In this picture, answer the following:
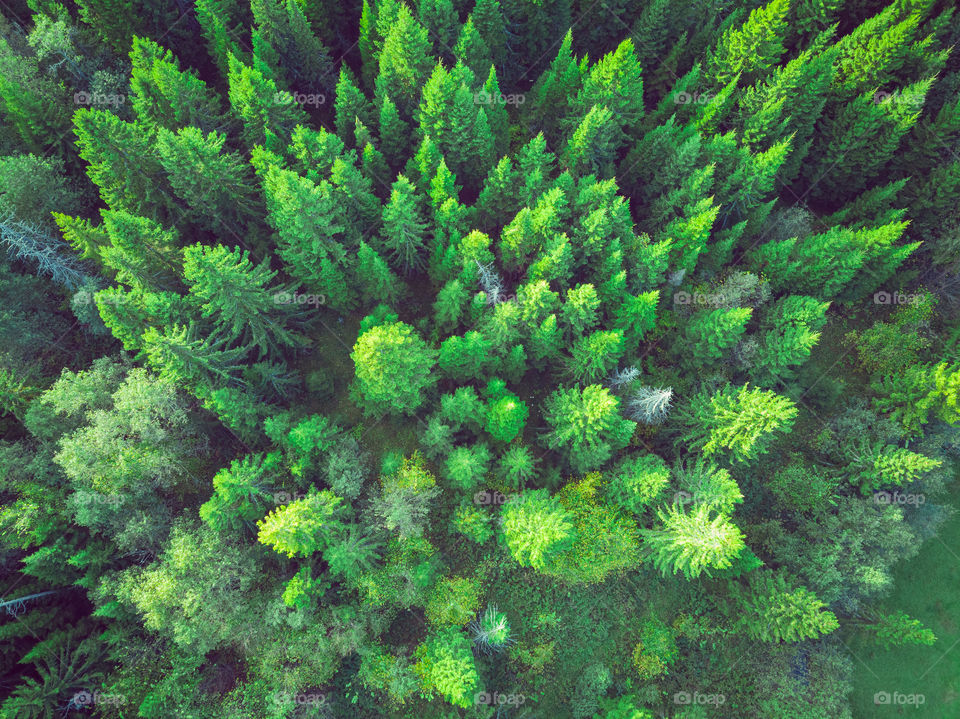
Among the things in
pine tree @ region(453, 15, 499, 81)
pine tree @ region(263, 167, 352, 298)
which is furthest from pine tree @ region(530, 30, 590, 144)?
pine tree @ region(263, 167, 352, 298)

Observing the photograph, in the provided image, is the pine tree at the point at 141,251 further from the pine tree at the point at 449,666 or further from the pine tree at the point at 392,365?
the pine tree at the point at 449,666

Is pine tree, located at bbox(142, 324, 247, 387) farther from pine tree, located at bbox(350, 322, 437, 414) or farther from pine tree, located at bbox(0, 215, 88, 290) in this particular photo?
pine tree, located at bbox(0, 215, 88, 290)

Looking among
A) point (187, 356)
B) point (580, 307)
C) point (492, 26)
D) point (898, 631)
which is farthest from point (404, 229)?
point (898, 631)

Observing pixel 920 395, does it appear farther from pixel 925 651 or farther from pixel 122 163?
pixel 122 163

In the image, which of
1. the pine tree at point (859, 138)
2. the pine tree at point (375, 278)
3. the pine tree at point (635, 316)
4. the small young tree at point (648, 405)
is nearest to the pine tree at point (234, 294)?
the pine tree at point (375, 278)

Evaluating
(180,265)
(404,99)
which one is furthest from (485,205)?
(180,265)
